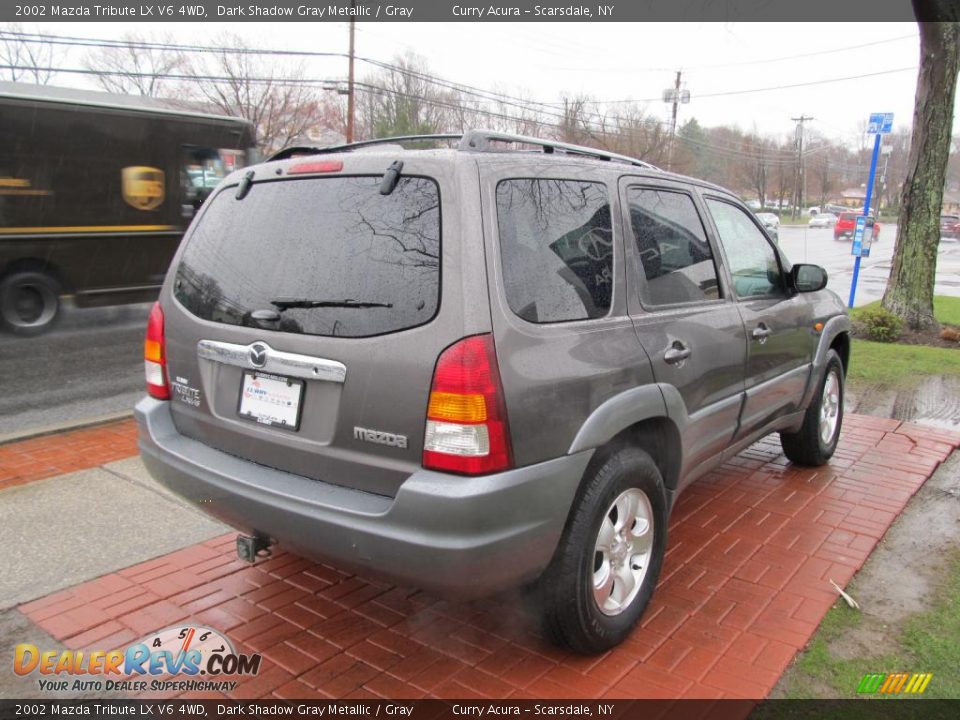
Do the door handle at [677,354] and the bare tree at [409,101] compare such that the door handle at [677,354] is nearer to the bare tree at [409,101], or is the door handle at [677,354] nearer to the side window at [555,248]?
the side window at [555,248]

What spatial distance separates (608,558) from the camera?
2.82m

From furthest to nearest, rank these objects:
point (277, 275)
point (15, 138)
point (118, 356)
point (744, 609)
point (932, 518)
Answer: point (15, 138)
point (118, 356)
point (932, 518)
point (744, 609)
point (277, 275)

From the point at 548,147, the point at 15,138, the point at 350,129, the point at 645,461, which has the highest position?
the point at 350,129

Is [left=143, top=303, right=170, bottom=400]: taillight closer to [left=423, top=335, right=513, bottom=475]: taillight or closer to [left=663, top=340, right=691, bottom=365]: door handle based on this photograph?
[left=423, top=335, right=513, bottom=475]: taillight

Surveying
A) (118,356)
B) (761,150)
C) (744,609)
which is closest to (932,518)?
(744,609)

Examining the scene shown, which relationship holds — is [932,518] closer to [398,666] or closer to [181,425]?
[398,666]

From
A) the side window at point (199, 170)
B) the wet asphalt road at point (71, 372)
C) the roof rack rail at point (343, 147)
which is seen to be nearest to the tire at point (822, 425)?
the roof rack rail at point (343, 147)

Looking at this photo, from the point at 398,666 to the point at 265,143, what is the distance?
3998cm

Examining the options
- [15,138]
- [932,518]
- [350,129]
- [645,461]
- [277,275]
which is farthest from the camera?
[350,129]

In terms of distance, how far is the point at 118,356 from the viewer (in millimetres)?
8492

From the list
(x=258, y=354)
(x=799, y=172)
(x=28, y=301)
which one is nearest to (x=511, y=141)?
(x=258, y=354)

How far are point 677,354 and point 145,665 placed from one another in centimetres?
243

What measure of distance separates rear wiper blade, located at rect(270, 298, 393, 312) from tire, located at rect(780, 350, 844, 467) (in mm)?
Answer: 3432

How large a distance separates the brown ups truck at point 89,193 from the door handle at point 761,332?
364 inches
